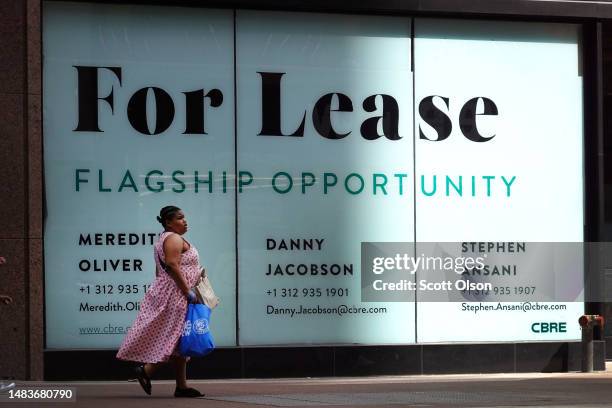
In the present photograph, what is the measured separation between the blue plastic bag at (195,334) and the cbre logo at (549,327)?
5609 millimetres

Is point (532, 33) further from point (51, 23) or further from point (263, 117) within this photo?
point (51, 23)

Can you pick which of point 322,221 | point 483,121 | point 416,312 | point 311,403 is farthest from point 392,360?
point 311,403

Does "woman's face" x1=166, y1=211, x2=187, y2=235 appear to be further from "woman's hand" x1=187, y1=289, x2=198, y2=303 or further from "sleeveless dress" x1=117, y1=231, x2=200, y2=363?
"woman's hand" x1=187, y1=289, x2=198, y2=303

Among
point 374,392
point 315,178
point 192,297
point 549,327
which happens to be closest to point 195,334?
point 192,297

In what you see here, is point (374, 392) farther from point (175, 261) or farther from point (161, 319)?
point (175, 261)

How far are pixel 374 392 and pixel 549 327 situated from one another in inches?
168

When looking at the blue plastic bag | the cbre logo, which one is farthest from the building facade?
the blue plastic bag

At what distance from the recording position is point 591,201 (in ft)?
53.2

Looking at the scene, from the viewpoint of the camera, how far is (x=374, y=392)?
12.7 metres

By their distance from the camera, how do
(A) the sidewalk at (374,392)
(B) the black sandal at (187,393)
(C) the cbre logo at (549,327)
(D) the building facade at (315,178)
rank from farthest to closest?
(C) the cbre logo at (549,327)
(D) the building facade at (315,178)
(B) the black sandal at (187,393)
(A) the sidewalk at (374,392)

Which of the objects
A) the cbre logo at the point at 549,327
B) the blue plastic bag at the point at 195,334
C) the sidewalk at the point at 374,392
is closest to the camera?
the sidewalk at the point at 374,392

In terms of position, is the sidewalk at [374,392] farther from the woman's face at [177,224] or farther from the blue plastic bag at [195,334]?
the woman's face at [177,224]

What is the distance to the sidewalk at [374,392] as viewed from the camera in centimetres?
1119

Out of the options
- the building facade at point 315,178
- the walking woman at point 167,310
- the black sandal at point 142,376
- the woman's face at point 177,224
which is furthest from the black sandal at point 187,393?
the building facade at point 315,178
